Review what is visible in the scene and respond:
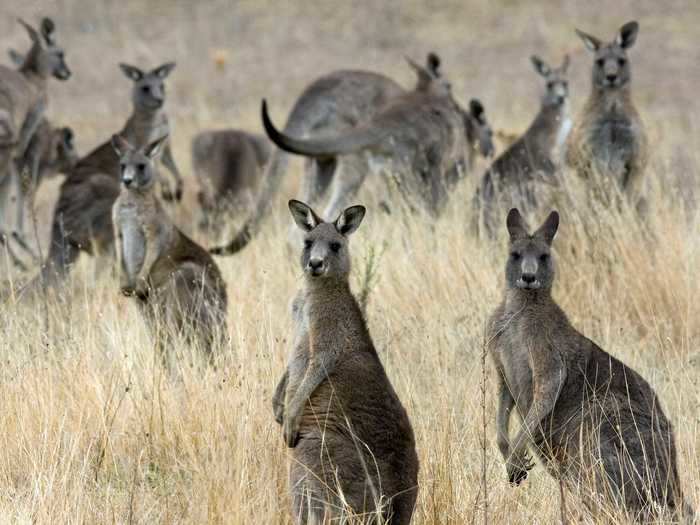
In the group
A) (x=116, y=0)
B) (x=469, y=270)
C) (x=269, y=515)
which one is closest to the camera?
(x=269, y=515)

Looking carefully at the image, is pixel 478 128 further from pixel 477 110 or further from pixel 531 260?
pixel 531 260

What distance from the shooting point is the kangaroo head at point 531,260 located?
491 centimetres

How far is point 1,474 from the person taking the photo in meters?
4.87

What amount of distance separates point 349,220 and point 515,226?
62 cm

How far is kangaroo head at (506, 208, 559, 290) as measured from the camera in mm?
4914

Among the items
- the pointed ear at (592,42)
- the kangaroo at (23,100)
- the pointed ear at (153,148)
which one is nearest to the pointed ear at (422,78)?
the pointed ear at (592,42)

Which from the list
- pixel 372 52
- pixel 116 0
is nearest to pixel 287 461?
pixel 372 52

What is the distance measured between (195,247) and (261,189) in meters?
2.46

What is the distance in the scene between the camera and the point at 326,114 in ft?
34.6

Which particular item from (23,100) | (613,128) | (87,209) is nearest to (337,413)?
(613,128)

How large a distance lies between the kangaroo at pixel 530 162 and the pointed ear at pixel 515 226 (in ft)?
11.1

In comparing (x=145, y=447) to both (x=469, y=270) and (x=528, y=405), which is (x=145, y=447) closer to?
(x=528, y=405)

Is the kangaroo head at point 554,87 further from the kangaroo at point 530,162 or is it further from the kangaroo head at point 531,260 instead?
the kangaroo head at point 531,260

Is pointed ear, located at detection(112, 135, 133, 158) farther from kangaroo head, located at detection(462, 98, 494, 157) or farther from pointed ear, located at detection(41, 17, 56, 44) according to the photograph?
kangaroo head, located at detection(462, 98, 494, 157)
